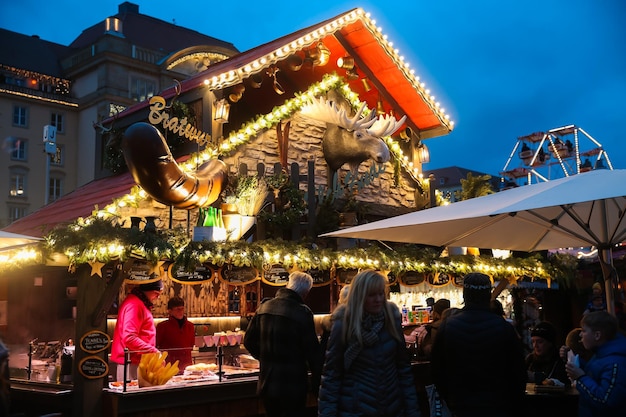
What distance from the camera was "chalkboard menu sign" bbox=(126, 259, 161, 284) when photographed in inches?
284

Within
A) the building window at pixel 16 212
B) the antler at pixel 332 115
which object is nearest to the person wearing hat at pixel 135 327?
the antler at pixel 332 115

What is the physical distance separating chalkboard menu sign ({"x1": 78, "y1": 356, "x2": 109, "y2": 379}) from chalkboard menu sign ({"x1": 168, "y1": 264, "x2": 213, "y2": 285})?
128 centimetres

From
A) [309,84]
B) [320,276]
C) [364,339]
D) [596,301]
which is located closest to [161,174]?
[320,276]

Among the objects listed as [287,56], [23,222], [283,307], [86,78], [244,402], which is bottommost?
[244,402]

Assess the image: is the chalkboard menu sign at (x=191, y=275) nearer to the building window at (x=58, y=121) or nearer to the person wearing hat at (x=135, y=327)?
the person wearing hat at (x=135, y=327)

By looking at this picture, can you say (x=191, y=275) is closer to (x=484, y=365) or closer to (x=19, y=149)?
(x=484, y=365)

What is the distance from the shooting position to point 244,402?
7.28 m

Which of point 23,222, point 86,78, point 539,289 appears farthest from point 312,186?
point 86,78

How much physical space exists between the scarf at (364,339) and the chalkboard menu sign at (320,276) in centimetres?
539

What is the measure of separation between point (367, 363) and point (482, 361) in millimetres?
712

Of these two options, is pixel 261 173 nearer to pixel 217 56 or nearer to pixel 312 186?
pixel 312 186

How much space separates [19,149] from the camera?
43.4 meters

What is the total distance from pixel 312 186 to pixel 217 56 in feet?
117

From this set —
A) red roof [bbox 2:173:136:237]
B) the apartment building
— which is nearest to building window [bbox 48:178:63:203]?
the apartment building
